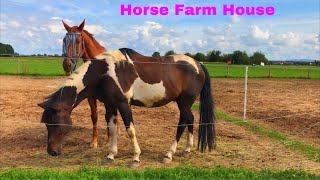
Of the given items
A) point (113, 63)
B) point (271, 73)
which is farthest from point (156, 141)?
point (271, 73)

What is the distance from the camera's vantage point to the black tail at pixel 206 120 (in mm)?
6551

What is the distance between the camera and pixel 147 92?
5980mm

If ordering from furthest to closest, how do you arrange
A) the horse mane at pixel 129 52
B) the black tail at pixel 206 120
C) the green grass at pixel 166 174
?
the black tail at pixel 206 120 < the horse mane at pixel 129 52 < the green grass at pixel 166 174

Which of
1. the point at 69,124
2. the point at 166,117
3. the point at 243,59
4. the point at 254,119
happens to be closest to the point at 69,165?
the point at 69,124

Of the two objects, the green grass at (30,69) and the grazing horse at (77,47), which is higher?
the grazing horse at (77,47)

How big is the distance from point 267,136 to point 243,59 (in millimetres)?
43036

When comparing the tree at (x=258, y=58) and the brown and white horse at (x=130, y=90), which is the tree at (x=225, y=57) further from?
the brown and white horse at (x=130, y=90)

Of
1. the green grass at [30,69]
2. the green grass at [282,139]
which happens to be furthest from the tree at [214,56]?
the green grass at [282,139]

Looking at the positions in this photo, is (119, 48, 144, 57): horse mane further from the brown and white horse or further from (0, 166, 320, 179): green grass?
(0, 166, 320, 179): green grass

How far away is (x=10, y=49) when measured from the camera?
8144cm

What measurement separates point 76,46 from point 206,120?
272 cm

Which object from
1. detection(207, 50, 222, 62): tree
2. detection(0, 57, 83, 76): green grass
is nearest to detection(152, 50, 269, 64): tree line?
detection(207, 50, 222, 62): tree

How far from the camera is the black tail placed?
6551 mm

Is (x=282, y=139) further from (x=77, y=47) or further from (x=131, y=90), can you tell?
(x=77, y=47)
